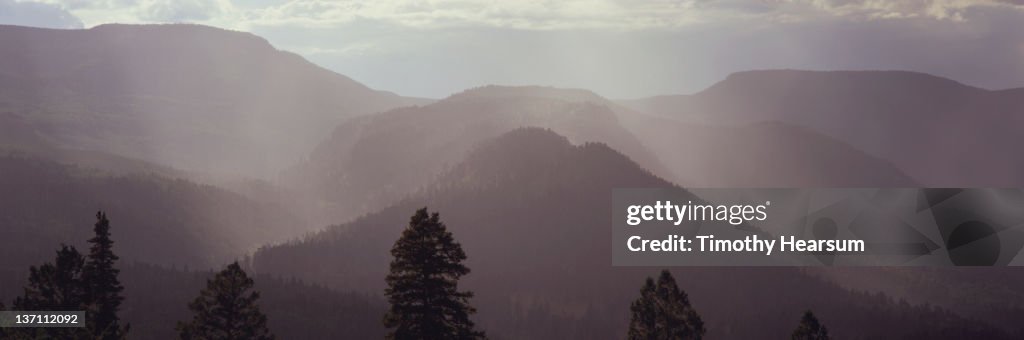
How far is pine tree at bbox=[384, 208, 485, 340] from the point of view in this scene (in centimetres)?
6088

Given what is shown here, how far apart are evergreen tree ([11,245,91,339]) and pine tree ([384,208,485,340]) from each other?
24.2 metres

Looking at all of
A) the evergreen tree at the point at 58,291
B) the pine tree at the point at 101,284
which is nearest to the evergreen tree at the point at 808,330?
the pine tree at the point at 101,284

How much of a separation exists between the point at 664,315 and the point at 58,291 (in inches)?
1561

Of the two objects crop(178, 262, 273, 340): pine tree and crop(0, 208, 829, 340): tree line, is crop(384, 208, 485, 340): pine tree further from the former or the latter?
crop(178, 262, 273, 340): pine tree

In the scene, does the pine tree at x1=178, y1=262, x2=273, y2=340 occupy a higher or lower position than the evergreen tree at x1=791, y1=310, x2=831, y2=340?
lower

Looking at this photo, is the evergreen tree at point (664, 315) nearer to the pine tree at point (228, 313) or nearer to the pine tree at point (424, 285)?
the pine tree at point (424, 285)

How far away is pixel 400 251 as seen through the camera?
200 feet

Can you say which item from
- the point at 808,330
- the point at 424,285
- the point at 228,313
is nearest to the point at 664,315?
the point at 808,330

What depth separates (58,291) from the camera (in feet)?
251

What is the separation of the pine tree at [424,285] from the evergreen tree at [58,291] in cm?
2415

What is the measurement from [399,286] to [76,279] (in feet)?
90.6

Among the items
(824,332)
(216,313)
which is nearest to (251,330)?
(216,313)

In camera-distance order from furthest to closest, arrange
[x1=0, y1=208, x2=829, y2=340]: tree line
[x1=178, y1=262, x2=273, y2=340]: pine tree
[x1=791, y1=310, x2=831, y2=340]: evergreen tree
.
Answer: [x1=791, y1=310, x2=831, y2=340]: evergreen tree, [x1=178, y1=262, x2=273, y2=340]: pine tree, [x1=0, y1=208, x2=829, y2=340]: tree line

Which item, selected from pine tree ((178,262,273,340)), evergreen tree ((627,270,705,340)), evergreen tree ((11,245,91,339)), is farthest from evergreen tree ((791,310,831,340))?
evergreen tree ((11,245,91,339))
